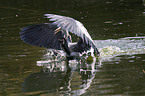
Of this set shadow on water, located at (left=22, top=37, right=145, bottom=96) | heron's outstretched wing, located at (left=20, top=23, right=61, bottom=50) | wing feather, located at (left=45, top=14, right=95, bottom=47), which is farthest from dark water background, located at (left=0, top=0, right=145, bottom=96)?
wing feather, located at (left=45, top=14, right=95, bottom=47)

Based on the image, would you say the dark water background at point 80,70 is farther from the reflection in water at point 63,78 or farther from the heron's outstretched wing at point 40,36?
the heron's outstretched wing at point 40,36

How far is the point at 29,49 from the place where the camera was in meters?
8.30

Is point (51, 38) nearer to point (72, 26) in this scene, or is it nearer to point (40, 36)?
point (40, 36)

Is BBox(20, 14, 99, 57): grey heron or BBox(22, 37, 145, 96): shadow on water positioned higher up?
BBox(20, 14, 99, 57): grey heron

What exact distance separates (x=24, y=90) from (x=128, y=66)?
2060 millimetres

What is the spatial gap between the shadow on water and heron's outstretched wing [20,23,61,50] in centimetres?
31

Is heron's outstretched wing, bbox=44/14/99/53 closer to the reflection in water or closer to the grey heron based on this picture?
the reflection in water

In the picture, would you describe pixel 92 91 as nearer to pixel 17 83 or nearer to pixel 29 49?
pixel 17 83

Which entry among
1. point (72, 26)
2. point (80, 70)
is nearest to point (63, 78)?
point (80, 70)

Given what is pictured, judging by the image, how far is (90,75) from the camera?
19.1ft

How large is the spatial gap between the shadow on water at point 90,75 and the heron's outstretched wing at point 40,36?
309mm

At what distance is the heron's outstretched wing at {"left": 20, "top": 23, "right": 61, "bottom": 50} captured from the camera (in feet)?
24.5

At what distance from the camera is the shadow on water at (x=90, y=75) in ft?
16.4

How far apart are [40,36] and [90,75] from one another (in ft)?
6.82
